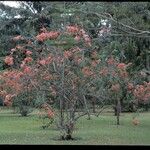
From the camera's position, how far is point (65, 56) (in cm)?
1116

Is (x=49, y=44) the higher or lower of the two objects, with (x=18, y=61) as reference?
higher

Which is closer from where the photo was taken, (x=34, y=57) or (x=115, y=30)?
(x=115, y=30)

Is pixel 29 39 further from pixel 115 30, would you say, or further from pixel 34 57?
pixel 115 30

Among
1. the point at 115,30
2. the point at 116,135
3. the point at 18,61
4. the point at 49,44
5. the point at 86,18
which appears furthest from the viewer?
the point at 18,61

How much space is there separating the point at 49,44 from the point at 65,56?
0.50 m

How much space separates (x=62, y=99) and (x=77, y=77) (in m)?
0.71

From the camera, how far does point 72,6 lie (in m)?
7.77

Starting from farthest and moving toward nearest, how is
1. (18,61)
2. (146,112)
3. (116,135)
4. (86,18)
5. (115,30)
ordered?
(146,112), (18,61), (116,135), (86,18), (115,30)

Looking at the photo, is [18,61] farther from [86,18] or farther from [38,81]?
[86,18]

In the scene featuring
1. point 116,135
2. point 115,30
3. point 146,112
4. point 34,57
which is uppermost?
point 115,30
